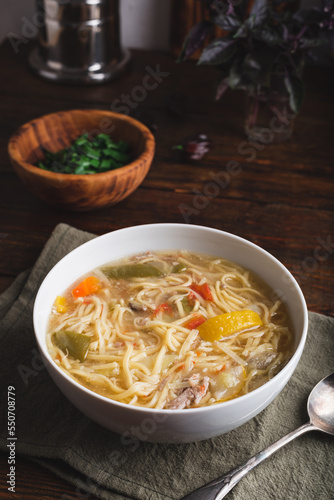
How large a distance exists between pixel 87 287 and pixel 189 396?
24.5 inches

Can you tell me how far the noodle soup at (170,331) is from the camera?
5.94ft

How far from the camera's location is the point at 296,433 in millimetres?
1824

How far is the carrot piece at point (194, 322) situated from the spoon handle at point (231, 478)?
459 millimetres

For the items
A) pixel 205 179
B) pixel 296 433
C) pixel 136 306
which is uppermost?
pixel 136 306

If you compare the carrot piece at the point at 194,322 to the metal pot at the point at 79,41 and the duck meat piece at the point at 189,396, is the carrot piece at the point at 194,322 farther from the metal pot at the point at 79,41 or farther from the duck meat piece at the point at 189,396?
the metal pot at the point at 79,41

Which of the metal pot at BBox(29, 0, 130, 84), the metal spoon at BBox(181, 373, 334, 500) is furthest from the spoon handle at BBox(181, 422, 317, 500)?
the metal pot at BBox(29, 0, 130, 84)

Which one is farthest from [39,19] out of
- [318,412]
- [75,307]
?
[318,412]

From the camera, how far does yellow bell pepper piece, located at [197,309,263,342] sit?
196 centimetres

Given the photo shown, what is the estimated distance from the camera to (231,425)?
170 cm

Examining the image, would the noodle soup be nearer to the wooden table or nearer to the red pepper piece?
the red pepper piece

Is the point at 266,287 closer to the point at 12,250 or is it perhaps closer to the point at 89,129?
the point at 12,250

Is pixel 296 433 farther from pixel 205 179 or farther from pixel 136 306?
pixel 205 179

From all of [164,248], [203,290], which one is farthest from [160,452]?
[164,248]

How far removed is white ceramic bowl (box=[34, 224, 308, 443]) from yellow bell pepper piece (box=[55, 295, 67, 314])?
0.08 feet
